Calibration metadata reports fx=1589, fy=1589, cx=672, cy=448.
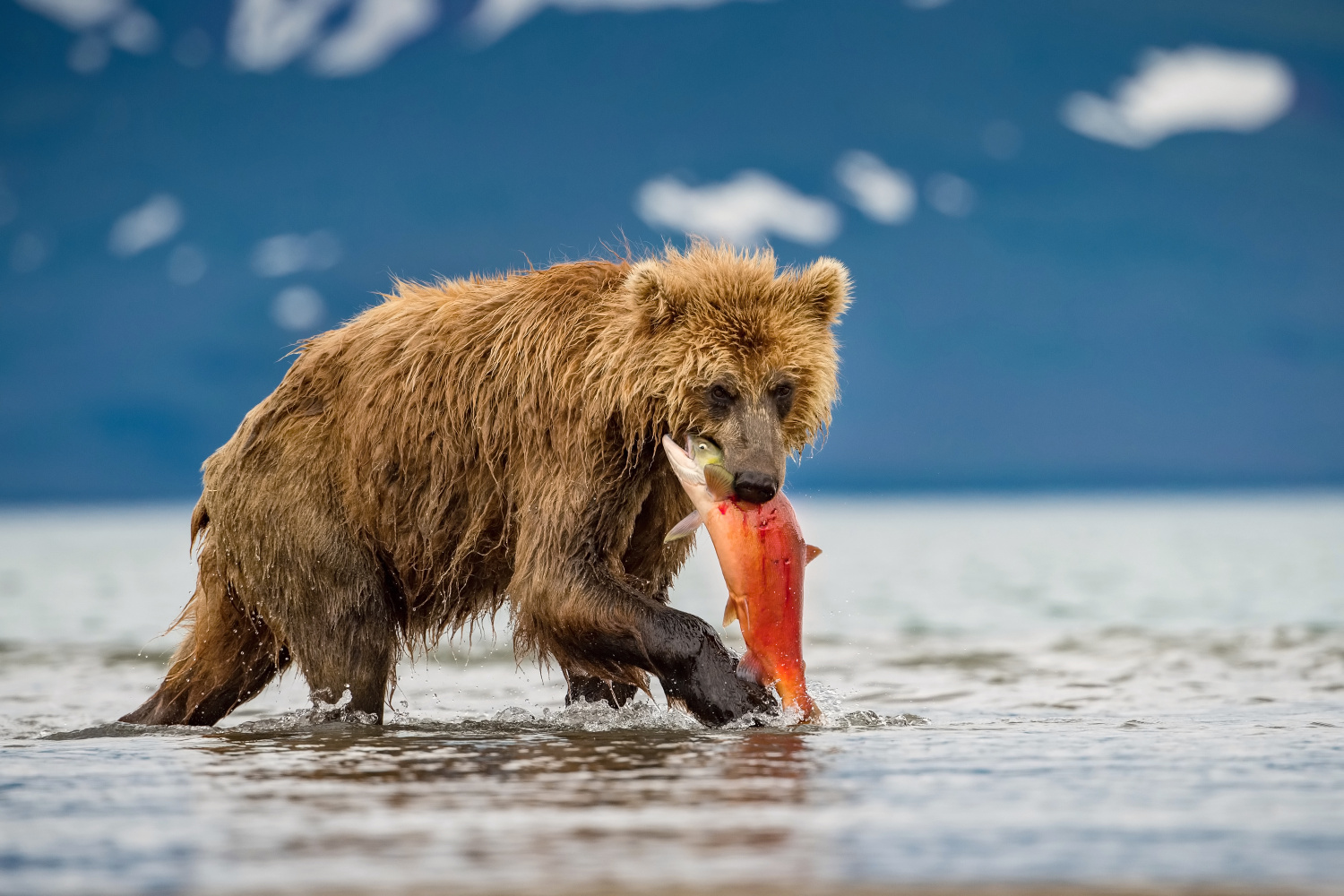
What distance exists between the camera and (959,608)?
646 inches

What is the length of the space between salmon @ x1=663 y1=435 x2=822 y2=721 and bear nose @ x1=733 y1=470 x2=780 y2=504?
0.17 ft

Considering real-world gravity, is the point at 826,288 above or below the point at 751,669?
above

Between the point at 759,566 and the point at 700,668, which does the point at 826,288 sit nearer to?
the point at 759,566

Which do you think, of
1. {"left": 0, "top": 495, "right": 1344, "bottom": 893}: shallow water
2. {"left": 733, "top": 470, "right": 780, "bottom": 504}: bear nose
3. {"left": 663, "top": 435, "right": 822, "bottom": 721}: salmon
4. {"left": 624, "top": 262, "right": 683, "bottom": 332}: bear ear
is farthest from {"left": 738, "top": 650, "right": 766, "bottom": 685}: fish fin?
{"left": 624, "top": 262, "right": 683, "bottom": 332}: bear ear

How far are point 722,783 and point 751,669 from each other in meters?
1.41

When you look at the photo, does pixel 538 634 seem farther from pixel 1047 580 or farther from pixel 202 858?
pixel 1047 580

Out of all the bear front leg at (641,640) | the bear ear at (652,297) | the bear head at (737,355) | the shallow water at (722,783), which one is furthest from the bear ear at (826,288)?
the shallow water at (722,783)

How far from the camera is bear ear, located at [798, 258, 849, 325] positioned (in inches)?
273

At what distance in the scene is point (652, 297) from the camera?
6.66 metres

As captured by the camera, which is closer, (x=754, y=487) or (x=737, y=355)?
(x=754, y=487)

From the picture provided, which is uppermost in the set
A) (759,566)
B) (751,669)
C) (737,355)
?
(737,355)

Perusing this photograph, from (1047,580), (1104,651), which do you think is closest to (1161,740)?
(1104,651)

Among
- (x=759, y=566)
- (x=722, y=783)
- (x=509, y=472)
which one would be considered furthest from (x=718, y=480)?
(x=722, y=783)

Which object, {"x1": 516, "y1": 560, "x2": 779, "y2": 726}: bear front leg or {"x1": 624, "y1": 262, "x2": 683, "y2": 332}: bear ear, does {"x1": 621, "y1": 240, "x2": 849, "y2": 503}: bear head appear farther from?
{"x1": 516, "y1": 560, "x2": 779, "y2": 726}: bear front leg
